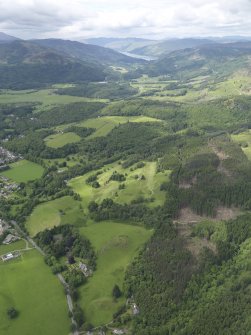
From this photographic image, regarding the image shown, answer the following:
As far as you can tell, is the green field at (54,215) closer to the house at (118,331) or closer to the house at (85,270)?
the house at (85,270)

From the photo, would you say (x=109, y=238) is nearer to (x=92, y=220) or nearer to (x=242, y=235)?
(x=92, y=220)

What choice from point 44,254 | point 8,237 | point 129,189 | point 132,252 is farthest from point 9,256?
point 129,189

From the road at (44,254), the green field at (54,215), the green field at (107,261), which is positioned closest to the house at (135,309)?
the green field at (107,261)

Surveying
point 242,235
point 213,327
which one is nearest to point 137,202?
point 242,235

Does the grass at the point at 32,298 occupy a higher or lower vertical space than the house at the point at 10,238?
lower

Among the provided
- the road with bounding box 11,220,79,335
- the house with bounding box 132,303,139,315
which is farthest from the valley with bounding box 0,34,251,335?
the road with bounding box 11,220,79,335

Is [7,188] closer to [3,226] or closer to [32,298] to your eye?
[3,226]

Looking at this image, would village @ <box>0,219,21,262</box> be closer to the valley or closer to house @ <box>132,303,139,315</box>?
the valley
